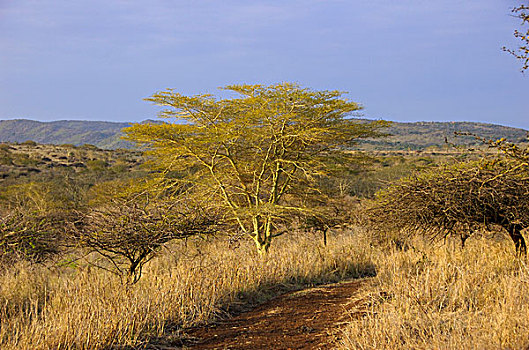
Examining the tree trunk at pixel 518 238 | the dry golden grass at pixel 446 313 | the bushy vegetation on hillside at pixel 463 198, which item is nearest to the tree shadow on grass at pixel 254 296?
the dry golden grass at pixel 446 313

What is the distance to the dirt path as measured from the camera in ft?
17.2

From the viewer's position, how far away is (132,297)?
6145 millimetres

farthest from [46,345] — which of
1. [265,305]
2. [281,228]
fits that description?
→ [281,228]

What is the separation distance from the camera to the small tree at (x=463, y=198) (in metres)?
7.14

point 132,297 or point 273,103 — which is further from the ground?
point 273,103

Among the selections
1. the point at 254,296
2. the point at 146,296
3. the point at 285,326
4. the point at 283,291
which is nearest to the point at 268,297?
the point at 254,296

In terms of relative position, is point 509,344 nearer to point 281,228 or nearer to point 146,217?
point 146,217

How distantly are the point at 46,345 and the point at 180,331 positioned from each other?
1.66 m

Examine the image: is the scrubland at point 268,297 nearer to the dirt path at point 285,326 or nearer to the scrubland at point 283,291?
the scrubland at point 283,291

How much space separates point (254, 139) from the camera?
47.5 feet

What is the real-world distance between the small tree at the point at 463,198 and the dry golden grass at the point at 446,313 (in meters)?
0.80

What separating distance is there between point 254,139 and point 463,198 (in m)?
7.86

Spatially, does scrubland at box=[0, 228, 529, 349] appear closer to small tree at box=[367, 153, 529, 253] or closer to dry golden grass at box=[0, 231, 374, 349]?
dry golden grass at box=[0, 231, 374, 349]

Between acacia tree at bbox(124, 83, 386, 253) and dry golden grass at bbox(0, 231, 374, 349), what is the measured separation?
11.2 ft
